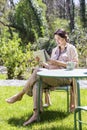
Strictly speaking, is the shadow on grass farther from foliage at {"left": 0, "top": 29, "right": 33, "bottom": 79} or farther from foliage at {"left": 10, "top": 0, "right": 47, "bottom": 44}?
foliage at {"left": 10, "top": 0, "right": 47, "bottom": 44}

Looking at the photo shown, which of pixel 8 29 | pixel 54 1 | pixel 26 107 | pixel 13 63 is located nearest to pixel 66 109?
pixel 26 107

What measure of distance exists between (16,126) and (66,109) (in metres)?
1.09

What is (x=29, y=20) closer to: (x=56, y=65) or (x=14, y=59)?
(x=14, y=59)

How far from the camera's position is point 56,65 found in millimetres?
4660

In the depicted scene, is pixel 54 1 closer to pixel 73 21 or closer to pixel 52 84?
pixel 73 21

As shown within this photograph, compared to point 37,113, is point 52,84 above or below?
above

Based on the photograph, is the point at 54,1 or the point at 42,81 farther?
the point at 54,1

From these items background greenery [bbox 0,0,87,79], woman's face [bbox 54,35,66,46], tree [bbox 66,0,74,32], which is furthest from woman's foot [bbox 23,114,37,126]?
tree [bbox 66,0,74,32]

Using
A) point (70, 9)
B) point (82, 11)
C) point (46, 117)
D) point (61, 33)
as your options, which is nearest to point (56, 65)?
point (61, 33)

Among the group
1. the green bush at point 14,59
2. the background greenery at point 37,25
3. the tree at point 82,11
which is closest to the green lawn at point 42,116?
the green bush at point 14,59

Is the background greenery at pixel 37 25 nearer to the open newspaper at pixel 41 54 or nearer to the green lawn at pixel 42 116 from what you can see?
the green lawn at pixel 42 116

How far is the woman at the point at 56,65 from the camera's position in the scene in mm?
4469

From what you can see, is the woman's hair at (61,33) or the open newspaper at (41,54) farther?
the woman's hair at (61,33)

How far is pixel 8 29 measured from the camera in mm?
24703
